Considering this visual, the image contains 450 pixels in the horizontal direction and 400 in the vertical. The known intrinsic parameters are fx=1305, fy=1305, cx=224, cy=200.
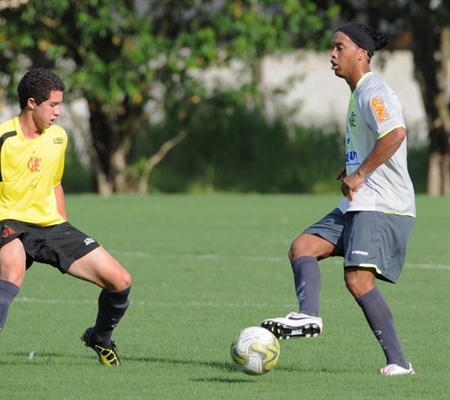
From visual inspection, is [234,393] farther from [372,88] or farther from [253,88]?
[253,88]

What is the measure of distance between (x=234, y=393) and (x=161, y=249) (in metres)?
9.29

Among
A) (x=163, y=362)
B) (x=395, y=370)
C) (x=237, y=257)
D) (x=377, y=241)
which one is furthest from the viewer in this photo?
(x=237, y=257)

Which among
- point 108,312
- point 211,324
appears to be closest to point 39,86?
point 108,312

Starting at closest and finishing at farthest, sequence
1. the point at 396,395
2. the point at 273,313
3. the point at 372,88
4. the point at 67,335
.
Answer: the point at 396,395, the point at 372,88, the point at 67,335, the point at 273,313

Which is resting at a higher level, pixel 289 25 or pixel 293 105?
pixel 289 25

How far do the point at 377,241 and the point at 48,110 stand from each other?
2100 millimetres

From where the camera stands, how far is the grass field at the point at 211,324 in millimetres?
7387

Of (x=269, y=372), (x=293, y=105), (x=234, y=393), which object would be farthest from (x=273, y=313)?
(x=293, y=105)

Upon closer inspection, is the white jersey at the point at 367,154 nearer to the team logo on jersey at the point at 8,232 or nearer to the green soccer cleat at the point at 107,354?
the green soccer cleat at the point at 107,354

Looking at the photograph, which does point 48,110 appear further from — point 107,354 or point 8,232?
point 107,354

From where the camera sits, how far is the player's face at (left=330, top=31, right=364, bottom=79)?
766 cm

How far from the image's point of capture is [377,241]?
745cm

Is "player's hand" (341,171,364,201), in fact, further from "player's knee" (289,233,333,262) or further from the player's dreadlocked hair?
the player's dreadlocked hair

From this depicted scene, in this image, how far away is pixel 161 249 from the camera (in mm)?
16406
